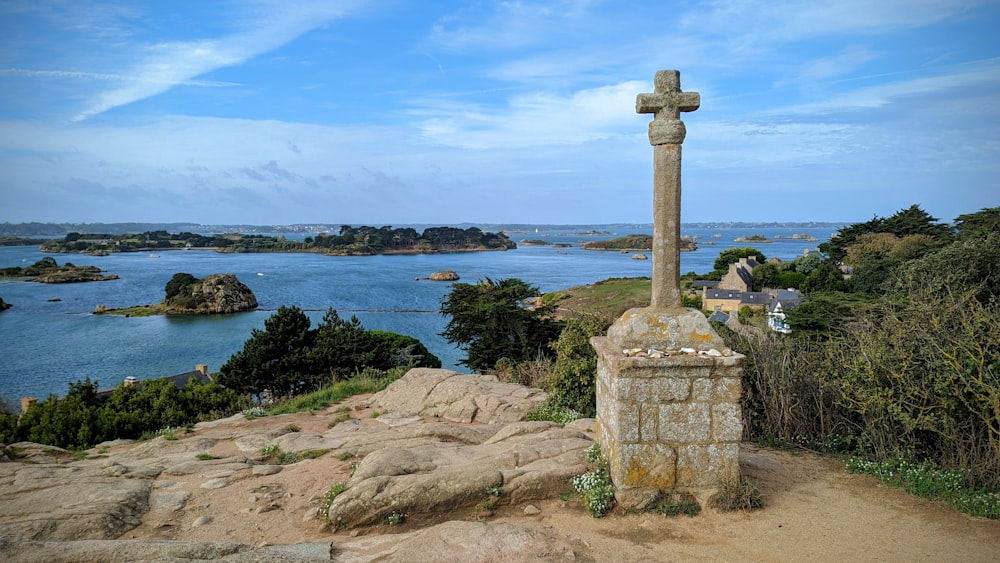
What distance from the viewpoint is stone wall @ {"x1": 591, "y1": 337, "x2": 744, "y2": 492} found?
18.4 ft

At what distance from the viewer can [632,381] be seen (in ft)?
18.4

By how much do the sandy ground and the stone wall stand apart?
386 mm

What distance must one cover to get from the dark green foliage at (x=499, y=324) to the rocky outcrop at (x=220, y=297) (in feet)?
170

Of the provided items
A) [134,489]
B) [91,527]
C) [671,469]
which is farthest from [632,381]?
[134,489]

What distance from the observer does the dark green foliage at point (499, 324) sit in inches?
923

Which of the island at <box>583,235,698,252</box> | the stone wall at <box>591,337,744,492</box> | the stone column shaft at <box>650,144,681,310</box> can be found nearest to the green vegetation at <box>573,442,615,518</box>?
the stone wall at <box>591,337,744,492</box>

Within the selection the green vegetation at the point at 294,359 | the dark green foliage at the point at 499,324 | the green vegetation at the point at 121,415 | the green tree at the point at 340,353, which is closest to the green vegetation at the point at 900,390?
the green vegetation at the point at 121,415

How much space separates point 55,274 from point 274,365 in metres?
102

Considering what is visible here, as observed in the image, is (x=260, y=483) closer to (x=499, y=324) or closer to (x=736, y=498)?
(x=736, y=498)

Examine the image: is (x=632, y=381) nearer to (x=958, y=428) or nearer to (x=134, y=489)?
(x=958, y=428)

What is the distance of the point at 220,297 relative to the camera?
67312mm

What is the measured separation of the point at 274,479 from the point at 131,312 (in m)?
70.1

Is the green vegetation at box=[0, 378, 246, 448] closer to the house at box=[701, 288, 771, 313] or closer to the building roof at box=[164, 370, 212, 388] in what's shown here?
the building roof at box=[164, 370, 212, 388]

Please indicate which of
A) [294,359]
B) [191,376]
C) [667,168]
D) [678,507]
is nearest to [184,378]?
[191,376]
